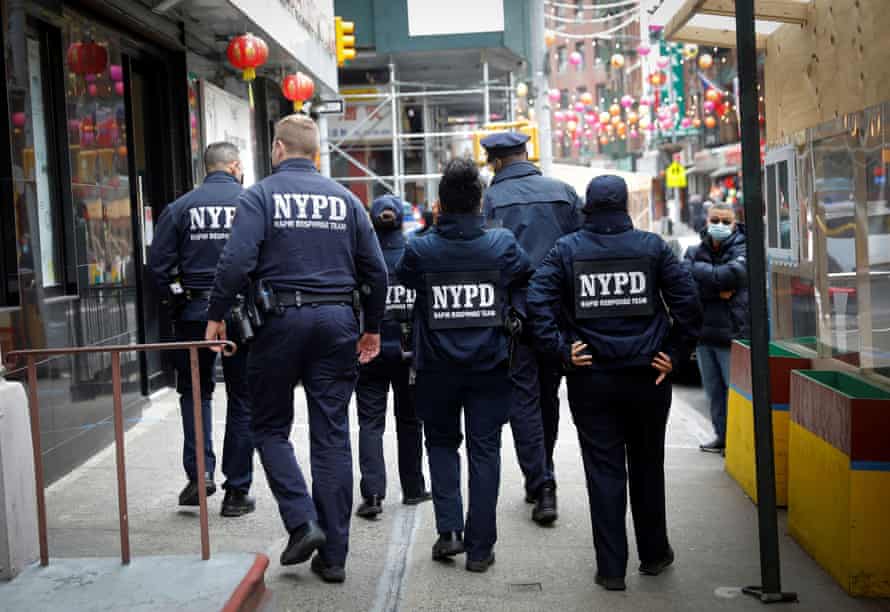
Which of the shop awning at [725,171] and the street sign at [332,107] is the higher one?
the shop awning at [725,171]

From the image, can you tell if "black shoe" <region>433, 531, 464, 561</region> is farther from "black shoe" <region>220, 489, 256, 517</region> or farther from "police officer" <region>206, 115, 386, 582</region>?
"black shoe" <region>220, 489, 256, 517</region>

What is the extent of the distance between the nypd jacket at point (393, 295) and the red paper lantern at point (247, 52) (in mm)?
4674

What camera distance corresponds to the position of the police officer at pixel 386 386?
6.55 meters

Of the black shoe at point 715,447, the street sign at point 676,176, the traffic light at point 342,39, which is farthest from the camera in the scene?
the street sign at point 676,176

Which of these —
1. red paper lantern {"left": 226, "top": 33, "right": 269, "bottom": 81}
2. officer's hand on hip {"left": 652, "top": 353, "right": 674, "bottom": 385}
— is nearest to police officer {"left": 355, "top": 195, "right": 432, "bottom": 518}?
officer's hand on hip {"left": 652, "top": 353, "right": 674, "bottom": 385}

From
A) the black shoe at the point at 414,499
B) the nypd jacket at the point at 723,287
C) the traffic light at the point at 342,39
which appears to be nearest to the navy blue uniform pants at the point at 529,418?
the black shoe at the point at 414,499

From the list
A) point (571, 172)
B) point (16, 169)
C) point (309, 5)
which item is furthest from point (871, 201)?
point (571, 172)

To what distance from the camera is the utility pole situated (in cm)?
2488

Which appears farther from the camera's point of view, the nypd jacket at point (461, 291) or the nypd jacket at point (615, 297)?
the nypd jacket at point (461, 291)

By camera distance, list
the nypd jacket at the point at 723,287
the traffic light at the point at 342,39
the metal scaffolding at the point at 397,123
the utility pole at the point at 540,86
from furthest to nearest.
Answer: the metal scaffolding at the point at 397,123, the utility pole at the point at 540,86, the traffic light at the point at 342,39, the nypd jacket at the point at 723,287

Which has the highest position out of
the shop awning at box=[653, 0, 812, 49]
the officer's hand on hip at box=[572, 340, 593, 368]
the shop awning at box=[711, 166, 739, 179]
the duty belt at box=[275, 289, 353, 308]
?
the shop awning at box=[711, 166, 739, 179]

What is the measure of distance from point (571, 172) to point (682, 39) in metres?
23.4

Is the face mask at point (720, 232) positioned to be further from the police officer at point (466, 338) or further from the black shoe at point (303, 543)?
the black shoe at point (303, 543)

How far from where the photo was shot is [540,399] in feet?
22.1
